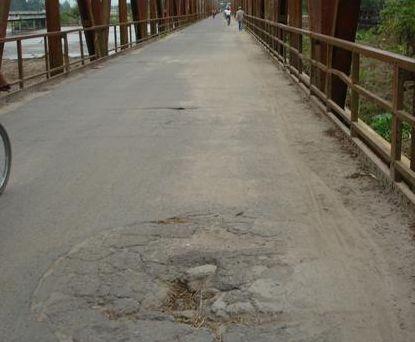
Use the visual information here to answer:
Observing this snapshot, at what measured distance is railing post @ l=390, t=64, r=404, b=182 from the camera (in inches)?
217

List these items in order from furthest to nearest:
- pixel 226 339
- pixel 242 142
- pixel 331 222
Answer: pixel 242 142 < pixel 331 222 < pixel 226 339

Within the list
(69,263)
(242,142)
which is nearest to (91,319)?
(69,263)

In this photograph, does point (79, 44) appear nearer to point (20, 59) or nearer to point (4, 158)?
point (20, 59)

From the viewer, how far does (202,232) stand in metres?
4.88

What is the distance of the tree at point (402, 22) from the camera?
2352 centimetres

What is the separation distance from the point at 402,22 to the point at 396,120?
1971cm

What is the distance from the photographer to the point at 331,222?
5086mm

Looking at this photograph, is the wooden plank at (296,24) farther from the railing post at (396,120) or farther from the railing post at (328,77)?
the railing post at (396,120)

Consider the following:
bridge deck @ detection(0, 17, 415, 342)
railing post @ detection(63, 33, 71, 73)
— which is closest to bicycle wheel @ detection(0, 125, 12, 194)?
bridge deck @ detection(0, 17, 415, 342)

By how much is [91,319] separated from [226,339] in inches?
28.5

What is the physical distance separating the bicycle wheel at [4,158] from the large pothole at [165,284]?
169cm

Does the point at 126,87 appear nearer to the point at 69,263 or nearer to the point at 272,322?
the point at 69,263

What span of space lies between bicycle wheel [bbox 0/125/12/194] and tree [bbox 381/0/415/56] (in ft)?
64.2

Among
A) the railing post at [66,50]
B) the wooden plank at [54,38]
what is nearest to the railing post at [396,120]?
the wooden plank at [54,38]
